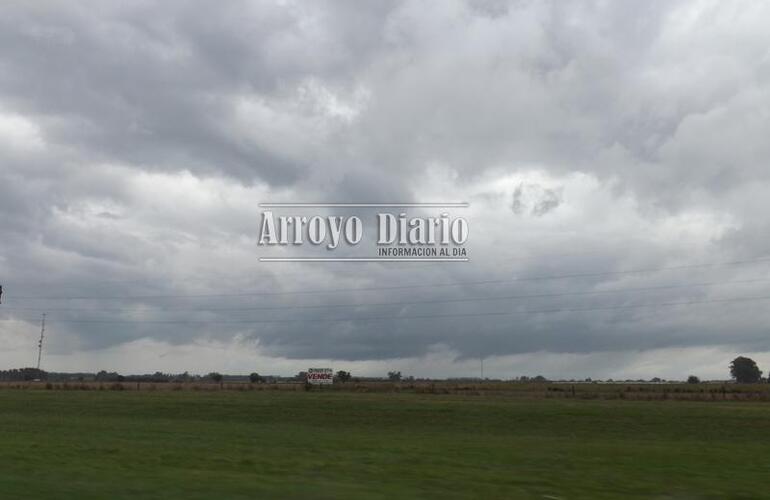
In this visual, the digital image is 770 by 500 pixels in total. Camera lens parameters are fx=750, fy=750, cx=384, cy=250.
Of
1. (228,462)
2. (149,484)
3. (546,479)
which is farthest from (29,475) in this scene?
(546,479)

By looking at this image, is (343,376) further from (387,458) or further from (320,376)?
(387,458)

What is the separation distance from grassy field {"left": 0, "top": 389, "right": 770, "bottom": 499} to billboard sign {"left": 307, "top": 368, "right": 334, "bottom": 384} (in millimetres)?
76098

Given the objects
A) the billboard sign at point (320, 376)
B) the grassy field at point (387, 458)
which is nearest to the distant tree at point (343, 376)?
the billboard sign at point (320, 376)

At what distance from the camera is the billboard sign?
403 feet

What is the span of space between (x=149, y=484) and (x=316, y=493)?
156 inches

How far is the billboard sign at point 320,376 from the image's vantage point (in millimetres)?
122688

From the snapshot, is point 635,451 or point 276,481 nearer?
point 276,481

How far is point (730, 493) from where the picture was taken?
17.4 metres

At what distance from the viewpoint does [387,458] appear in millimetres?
23594

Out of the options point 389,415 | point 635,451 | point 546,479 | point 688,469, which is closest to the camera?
point 546,479

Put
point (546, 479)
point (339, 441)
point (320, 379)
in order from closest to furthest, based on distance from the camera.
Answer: point (546, 479), point (339, 441), point (320, 379)

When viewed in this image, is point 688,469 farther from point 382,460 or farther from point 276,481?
point 276,481

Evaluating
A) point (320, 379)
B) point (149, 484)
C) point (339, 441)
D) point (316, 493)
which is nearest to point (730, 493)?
point (316, 493)

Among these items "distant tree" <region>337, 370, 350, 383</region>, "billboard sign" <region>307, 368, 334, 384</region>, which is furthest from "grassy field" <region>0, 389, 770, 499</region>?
"distant tree" <region>337, 370, 350, 383</region>
